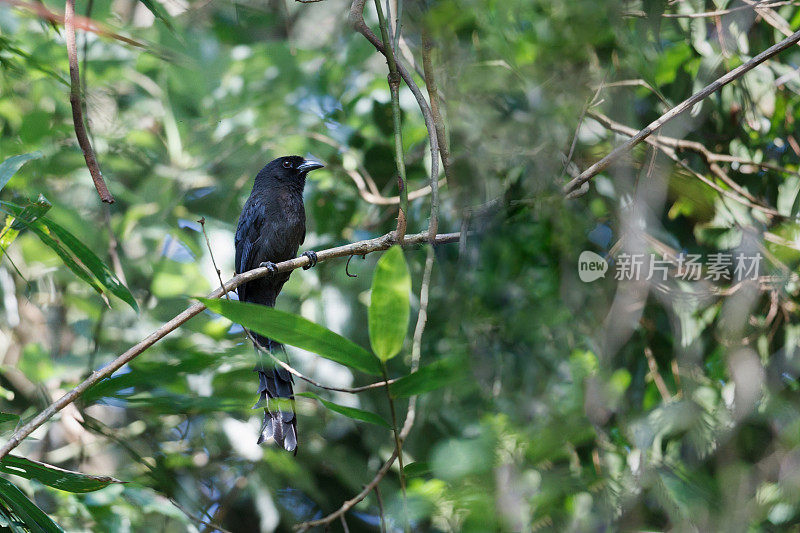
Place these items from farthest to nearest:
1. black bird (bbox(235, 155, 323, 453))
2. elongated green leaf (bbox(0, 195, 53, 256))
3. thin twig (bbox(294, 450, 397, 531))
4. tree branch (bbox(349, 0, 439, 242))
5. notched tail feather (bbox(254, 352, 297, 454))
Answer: black bird (bbox(235, 155, 323, 453))
notched tail feather (bbox(254, 352, 297, 454))
tree branch (bbox(349, 0, 439, 242))
elongated green leaf (bbox(0, 195, 53, 256))
thin twig (bbox(294, 450, 397, 531))

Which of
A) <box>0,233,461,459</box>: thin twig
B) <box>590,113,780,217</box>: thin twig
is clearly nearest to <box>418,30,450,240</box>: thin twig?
<box>0,233,461,459</box>: thin twig

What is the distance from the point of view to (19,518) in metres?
1.52

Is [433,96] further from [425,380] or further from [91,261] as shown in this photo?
[91,261]

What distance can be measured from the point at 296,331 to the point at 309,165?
1726mm

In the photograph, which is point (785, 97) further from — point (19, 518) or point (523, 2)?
point (19, 518)

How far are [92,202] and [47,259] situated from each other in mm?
473

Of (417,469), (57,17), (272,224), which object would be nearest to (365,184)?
(272,224)

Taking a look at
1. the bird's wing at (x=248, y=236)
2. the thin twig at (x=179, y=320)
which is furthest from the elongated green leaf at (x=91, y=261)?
→ the bird's wing at (x=248, y=236)

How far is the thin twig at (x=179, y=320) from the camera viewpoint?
4.55 feet

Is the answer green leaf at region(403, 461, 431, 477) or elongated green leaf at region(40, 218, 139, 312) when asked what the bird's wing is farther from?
green leaf at region(403, 461, 431, 477)

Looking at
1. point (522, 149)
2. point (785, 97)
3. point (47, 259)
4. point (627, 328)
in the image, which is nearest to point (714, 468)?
point (627, 328)

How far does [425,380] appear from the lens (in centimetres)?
128

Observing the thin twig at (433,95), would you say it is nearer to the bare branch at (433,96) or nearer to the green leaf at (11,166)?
the bare branch at (433,96)

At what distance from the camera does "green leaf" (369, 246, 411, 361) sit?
1.21 metres
